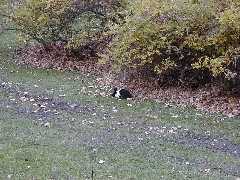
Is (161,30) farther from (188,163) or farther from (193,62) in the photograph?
(188,163)

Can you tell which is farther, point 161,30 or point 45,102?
point 161,30

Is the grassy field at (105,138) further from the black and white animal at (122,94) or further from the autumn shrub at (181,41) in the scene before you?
the autumn shrub at (181,41)

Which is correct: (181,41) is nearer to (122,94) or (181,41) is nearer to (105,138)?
(122,94)

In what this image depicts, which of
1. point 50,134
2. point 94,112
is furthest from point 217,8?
point 50,134

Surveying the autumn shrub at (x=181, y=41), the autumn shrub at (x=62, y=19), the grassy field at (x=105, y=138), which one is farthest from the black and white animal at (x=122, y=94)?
the autumn shrub at (x=62, y=19)

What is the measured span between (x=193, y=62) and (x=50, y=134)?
5369 millimetres

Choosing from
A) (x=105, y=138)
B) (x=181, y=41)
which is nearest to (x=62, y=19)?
(x=181, y=41)

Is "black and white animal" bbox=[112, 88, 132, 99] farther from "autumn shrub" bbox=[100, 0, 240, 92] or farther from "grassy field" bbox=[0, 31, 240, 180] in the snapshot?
"autumn shrub" bbox=[100, 0, 240, 92]

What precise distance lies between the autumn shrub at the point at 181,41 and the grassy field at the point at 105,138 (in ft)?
4.53

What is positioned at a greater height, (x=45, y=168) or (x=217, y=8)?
(x=217, y=8)

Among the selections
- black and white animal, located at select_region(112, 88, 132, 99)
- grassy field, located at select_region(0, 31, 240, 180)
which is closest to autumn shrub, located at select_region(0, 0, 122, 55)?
grassy field, located at select_region(0, 31, 240, 180)

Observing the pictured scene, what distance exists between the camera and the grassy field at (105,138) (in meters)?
7.39

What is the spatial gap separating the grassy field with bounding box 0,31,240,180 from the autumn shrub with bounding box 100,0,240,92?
1.38 metres

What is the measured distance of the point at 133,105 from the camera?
39.5ft
